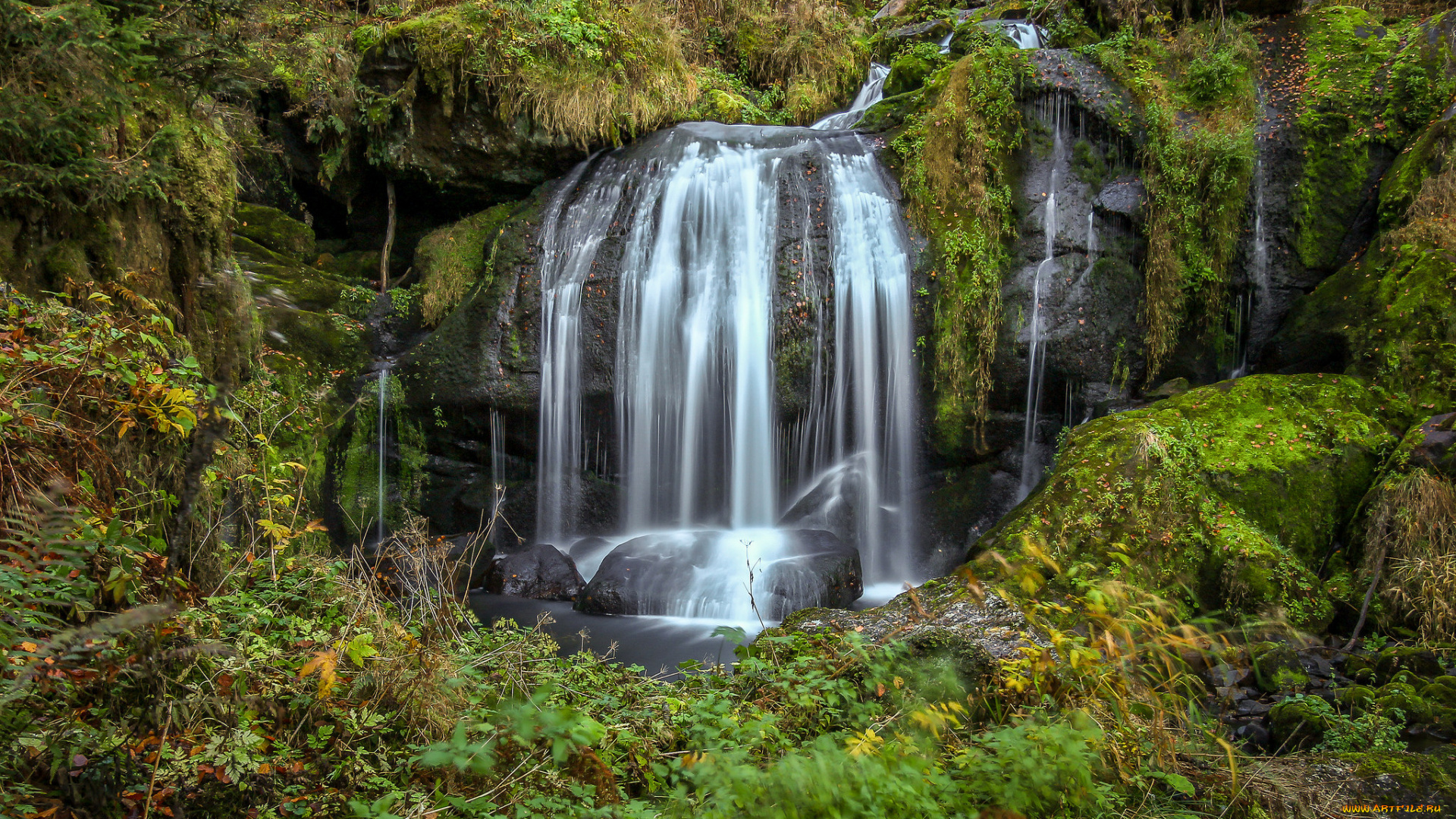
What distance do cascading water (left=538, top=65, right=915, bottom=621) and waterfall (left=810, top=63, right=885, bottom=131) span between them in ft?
4.72

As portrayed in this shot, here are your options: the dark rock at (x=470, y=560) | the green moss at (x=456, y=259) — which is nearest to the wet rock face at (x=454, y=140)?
the green moss at (x=456, y=259)

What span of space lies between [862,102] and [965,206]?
12.7 ft

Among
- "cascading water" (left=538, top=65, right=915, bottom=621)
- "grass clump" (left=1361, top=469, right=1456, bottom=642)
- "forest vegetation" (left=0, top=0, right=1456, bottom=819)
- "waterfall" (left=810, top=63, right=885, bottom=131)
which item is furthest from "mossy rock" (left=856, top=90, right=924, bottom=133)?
"grass clump" (left=1361, top=469, right=1456, bottom=642)

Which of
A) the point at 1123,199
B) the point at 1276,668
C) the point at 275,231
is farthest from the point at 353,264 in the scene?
the point at 1276,668

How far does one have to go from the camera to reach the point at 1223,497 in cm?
563

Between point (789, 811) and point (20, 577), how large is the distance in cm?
226

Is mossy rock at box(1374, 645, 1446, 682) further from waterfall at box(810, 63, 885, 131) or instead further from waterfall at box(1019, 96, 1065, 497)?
waterfall at box(810, 63, 885, 131)

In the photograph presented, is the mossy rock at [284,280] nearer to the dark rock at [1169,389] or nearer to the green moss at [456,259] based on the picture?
the green moss at [456,259]

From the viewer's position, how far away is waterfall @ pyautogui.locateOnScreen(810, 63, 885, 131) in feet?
32.8

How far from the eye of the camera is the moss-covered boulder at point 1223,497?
5137 mm

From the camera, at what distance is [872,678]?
3.02 meters

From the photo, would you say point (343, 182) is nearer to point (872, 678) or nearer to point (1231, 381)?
point (872, 678)

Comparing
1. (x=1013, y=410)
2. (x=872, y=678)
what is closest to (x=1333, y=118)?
(x=1013, y=410)

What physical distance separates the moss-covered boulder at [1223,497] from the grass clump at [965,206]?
164 centimetres
